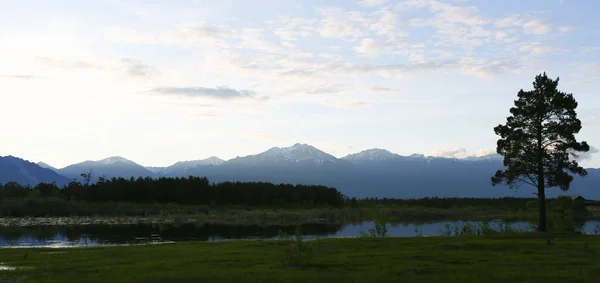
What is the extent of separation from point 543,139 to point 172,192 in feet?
341

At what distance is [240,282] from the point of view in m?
23.4

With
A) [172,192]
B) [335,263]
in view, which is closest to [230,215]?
[172,192]

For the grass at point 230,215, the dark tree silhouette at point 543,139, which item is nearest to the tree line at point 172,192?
the grass at point 230,215

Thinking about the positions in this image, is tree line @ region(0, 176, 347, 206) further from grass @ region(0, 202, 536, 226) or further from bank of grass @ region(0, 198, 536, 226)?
grass @ region(0, 202, 536, 226)

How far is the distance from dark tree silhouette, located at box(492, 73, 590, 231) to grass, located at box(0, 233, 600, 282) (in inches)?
500

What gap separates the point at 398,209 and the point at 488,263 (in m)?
94.8

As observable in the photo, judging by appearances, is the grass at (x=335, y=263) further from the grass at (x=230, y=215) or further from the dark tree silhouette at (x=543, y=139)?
the grass at (x=230, y=215)

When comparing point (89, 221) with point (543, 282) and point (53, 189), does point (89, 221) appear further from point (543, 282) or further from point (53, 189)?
point (543, 282)

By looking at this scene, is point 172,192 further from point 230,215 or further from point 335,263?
point 335,263

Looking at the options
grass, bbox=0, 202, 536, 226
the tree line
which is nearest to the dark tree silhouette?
grass, bbox=0, 202, 536, 226

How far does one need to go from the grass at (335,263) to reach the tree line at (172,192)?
96787 mm

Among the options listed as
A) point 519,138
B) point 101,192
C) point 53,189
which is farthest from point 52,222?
point 519,138

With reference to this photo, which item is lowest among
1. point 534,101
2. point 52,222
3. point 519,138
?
point 52,222

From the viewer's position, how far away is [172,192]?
5389 inches
